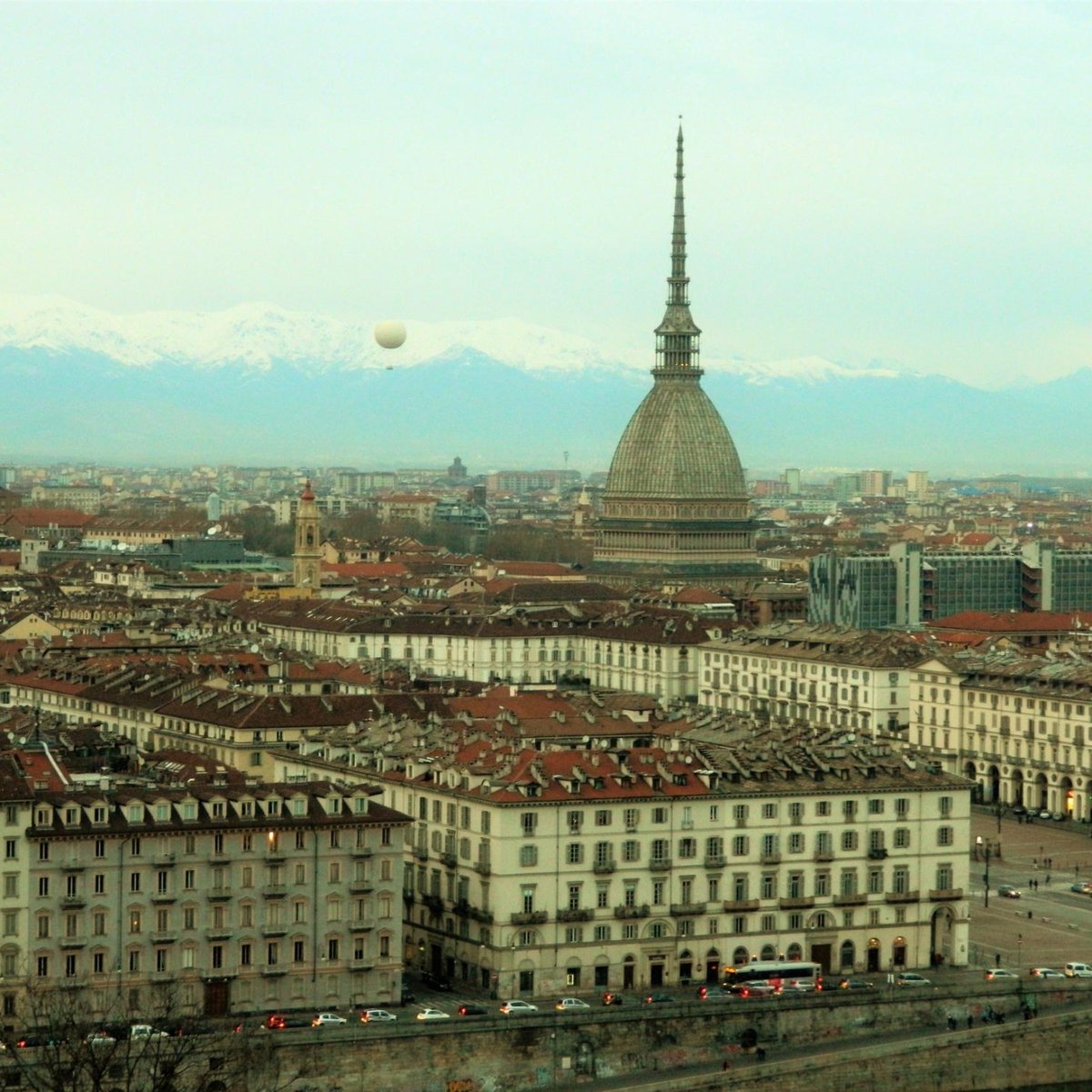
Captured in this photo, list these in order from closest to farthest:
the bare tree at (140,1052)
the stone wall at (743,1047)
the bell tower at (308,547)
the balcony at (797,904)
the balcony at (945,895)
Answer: the bare tree at (140,1052)
the stone wall at (743,1047)
the balcony at (797,904)
the balcony at (945,895)
the bell tower at (308,547)

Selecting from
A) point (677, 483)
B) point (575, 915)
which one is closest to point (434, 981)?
point (575, 915)

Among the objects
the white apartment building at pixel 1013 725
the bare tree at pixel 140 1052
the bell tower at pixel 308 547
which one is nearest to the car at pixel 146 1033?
the bare tree at pixel 140 1052

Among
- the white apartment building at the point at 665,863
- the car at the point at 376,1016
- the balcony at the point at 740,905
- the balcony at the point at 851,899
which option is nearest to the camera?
the car at the point at 376,1016

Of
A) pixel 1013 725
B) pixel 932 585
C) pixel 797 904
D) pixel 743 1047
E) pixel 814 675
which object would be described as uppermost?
pixel 932 585

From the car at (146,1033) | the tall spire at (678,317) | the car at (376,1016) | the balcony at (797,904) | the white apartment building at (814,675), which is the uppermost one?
the tall spire at (678,317)

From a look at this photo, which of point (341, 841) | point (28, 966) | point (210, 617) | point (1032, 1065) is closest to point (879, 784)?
point (1032, 1065)

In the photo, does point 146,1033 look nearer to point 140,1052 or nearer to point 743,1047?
point 140,1052

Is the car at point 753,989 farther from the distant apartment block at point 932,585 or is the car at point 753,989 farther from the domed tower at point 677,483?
the domed tower at point 677,483

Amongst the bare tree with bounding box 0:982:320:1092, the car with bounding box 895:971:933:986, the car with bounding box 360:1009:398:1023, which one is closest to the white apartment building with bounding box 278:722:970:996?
the car with bounding box 895:971:933:986
